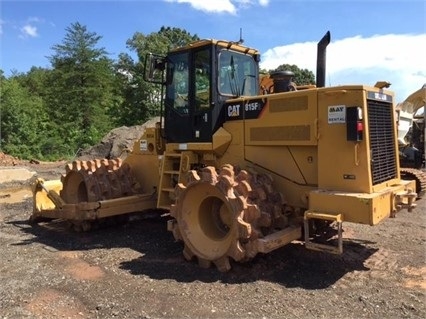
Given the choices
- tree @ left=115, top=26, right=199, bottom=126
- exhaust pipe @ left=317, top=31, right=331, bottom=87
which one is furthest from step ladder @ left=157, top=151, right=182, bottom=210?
tree @ left=115, top=26, right=199, bottom=126

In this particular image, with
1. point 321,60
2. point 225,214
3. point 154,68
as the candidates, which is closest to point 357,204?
point 225,214

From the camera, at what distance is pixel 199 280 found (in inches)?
211

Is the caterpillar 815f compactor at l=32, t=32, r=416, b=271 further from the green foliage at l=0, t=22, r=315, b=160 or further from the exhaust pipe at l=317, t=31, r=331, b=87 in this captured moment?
the green foliage at l=0, t=22, r=315, b=160

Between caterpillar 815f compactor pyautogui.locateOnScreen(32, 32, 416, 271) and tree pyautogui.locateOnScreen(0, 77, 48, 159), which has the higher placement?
tree pyautogui.locateOnScreen(0, 77, 48, 159)

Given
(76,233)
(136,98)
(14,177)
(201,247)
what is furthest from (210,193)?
(136,98)

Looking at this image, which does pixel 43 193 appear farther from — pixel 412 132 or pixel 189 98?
pixel 412 132

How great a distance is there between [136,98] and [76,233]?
2725cm

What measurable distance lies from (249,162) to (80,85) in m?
30.3

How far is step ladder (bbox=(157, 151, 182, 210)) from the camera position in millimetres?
7188

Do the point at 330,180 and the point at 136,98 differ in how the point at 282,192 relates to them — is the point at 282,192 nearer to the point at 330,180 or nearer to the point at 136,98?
the point at 330,180

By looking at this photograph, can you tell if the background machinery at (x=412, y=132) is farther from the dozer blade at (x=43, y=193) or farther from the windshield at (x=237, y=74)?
the dozer blade at (x=43, y=193)

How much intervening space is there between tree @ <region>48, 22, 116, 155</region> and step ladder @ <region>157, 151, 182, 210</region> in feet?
89.0

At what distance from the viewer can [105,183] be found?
7793 millimetres

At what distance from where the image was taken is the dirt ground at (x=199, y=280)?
4484mm
